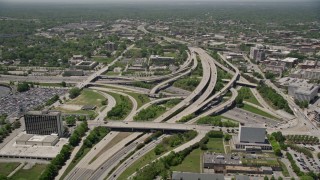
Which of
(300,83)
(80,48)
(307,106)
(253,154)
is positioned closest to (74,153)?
(253,154)

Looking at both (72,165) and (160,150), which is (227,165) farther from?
(72,165)

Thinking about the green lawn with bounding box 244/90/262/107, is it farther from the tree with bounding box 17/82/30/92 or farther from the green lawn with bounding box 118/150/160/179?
the tree with bounding box 17/82/30/92

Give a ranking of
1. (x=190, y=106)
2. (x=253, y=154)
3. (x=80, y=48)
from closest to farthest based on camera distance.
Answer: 1. (x=253, y=154)
2. (x=190, y=106)
3. (x=80, y=48)

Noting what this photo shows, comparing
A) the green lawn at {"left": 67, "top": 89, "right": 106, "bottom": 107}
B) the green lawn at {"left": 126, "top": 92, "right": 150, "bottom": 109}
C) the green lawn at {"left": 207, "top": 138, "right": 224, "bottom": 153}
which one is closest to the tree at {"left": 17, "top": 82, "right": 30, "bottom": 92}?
the green lawn at {"left": 67, "top": 89, "right": 106, "bottom": 107}

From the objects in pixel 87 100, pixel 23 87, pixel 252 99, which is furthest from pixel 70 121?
pixel 252 99

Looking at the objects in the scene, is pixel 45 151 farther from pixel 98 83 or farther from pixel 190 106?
pixel 98 83

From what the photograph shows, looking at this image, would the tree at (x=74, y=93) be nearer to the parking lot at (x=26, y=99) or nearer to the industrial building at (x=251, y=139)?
the parking lot at (x=26, y=99)
